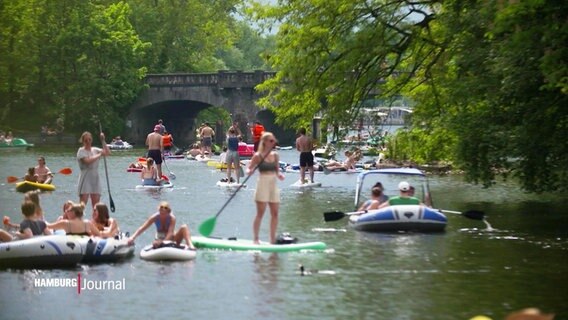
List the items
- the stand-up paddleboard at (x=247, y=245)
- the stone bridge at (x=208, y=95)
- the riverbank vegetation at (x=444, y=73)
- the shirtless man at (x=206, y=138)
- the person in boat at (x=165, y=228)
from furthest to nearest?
1. the stone bridge at (x=208, y=95)
2. the shirtless man at (x=206, y=138)
3. the riverbank vegetation at (x=444, y=73)
4. the stand-up paddleboard at (x=247, y=245)
5. the person in boat at (x=165, y=228)

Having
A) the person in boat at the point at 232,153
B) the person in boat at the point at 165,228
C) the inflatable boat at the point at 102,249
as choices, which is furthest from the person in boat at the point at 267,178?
the person in boat at the point at 232,153

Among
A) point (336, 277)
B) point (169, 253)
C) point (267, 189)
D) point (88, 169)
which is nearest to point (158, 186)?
point (88, 169)

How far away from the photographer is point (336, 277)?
1956 cm

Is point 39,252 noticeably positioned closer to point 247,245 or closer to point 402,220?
point 247,245

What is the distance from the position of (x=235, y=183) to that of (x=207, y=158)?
2596 cm

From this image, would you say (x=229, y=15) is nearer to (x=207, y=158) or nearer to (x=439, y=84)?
(x=207, y=158)

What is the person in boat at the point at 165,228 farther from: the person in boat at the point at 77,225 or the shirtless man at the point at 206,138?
the shirtless man at the point at 206,138

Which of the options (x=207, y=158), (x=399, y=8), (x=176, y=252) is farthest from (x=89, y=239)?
(x=207, y=158)

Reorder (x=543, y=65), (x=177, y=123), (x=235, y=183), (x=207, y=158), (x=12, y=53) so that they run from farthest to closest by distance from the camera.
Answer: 1. (x=177, y=123)
2. (x=12, y=53)
3. (x=207, y=158)
4. (x=235, y=183)
5. (x=543, y=65)

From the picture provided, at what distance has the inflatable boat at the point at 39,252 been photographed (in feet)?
64.4

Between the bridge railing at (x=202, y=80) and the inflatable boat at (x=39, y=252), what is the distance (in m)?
87.9

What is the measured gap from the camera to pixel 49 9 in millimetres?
103438

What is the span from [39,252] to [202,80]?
89.7m

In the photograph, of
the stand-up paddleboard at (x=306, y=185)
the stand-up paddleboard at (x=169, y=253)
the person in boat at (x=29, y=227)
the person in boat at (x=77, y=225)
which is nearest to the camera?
the person in boat at (x=29, y=227)
